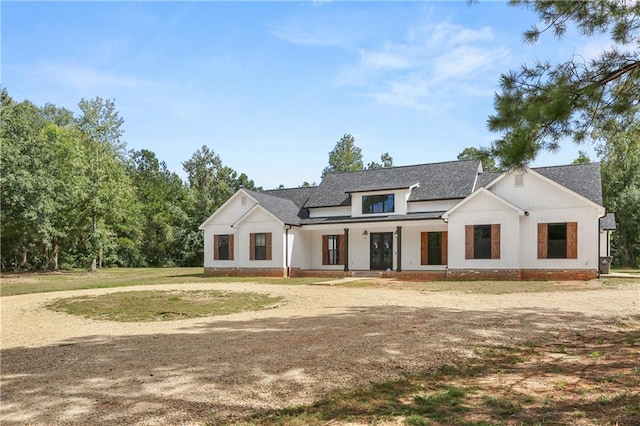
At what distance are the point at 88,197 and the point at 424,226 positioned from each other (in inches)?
855

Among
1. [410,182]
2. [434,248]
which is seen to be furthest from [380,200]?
[434,248]

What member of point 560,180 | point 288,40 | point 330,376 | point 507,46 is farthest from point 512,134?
point 560,180

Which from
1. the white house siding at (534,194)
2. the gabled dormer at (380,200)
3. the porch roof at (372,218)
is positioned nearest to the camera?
the white house siding at (534,194)

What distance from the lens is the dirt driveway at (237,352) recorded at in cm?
438

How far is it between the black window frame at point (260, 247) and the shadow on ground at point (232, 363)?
16.8 m

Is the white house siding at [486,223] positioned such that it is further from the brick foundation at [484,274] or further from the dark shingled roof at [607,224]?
the dark shingled roof at [607,224]

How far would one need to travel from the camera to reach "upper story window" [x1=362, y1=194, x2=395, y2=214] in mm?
24719

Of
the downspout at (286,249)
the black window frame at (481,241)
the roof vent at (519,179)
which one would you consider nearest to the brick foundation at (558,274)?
the black window frame at (481,241)

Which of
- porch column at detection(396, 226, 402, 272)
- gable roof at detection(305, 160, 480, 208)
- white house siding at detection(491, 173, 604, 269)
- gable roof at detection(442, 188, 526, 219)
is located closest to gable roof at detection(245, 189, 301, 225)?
gable roof at detection(305, 160, 480, 208)

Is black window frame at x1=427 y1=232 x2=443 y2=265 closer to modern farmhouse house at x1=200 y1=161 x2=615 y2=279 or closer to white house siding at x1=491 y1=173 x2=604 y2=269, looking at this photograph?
modern farmhouse house at x1=200 y1=161 x2=615 y2=279

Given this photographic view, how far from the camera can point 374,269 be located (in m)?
24.6

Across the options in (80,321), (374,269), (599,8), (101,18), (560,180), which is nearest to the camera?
(599,8)

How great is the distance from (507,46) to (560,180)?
55.5 feet

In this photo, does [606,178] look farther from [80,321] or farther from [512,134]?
[80,321]
